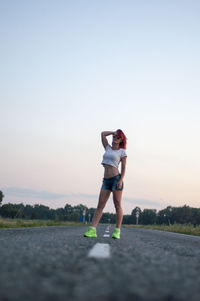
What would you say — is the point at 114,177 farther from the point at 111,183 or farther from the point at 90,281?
the point at 90,281

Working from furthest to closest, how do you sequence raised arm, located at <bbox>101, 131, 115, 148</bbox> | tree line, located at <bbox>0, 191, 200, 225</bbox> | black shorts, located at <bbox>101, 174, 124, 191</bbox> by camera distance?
tree line, located at <bbox>0, 191, 200, 225</bbox> → raised arm, located at <bbox>101, 131, 115, 148</bbox> → black shorts, located at <bbox>101, 174, 124, 191</bbox>

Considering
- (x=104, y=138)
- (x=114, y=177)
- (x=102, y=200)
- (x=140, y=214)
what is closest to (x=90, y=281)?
(x=114, y=177)

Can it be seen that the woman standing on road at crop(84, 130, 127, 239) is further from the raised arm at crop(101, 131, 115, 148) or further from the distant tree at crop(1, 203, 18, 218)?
the distant tree at crop(1, 203, 18, 218)

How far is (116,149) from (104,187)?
80 centimetres

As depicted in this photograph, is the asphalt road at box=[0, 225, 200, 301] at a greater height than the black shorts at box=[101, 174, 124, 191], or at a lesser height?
lesser

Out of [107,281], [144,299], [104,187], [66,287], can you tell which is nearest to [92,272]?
[107,281]

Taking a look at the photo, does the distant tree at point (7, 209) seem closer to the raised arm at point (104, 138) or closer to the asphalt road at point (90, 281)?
the raised arm at point (104, 138)

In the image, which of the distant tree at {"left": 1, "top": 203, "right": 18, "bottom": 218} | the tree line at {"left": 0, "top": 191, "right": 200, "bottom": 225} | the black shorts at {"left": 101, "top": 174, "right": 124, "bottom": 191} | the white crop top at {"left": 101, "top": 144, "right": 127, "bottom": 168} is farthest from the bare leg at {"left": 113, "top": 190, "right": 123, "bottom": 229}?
the distant tree at {"left": 1, "top": 203, "right": 18, "bottom": 218}

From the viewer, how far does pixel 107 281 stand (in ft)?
5.96

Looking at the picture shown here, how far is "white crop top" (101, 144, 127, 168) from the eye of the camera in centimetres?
645

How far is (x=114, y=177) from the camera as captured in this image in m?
6.38

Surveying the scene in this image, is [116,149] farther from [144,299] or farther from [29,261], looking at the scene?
[144,299]

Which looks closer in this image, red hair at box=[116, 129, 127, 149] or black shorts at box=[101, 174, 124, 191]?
black shorts at box=[101, 174, 124, 191]

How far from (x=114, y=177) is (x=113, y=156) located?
413mm
